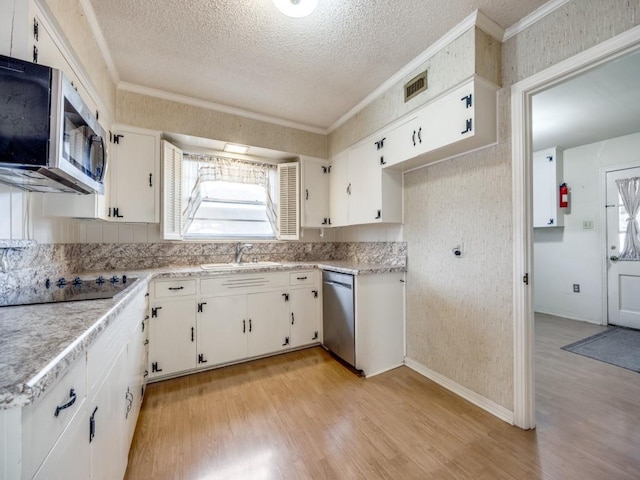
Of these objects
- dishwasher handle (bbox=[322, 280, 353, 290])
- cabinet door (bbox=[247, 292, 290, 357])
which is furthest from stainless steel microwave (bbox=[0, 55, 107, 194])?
dishwasher handle (bbox=[322, 280, 353, 290])

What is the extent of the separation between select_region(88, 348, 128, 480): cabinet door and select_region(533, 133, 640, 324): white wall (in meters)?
5.38

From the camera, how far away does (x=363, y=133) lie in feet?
9.30

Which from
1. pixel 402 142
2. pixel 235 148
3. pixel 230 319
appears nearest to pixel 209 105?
pixel 235 148

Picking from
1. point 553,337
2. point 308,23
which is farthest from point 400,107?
point 553,337

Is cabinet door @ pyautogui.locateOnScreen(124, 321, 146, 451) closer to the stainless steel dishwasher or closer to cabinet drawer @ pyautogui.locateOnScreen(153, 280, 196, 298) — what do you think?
cabinet drawer @ pyautogui.locateOnScreen(153, 280, 196, 298)

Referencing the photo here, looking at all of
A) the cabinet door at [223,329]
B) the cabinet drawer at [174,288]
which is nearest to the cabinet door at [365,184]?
the cabinet door at [223,329]

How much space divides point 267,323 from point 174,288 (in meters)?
0.92

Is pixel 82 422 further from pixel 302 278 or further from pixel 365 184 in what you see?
pixel 365 184

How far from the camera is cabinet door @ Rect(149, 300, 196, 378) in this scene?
7.45 feet

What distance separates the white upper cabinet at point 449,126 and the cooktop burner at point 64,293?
2192 mm

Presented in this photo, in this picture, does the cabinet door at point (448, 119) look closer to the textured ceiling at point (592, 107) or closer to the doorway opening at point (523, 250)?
the doorway opening at point (523, 250)

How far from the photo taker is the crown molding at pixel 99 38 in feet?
5.49

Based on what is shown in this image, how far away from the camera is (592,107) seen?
282 cm

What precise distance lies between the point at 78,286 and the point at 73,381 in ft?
3.45
